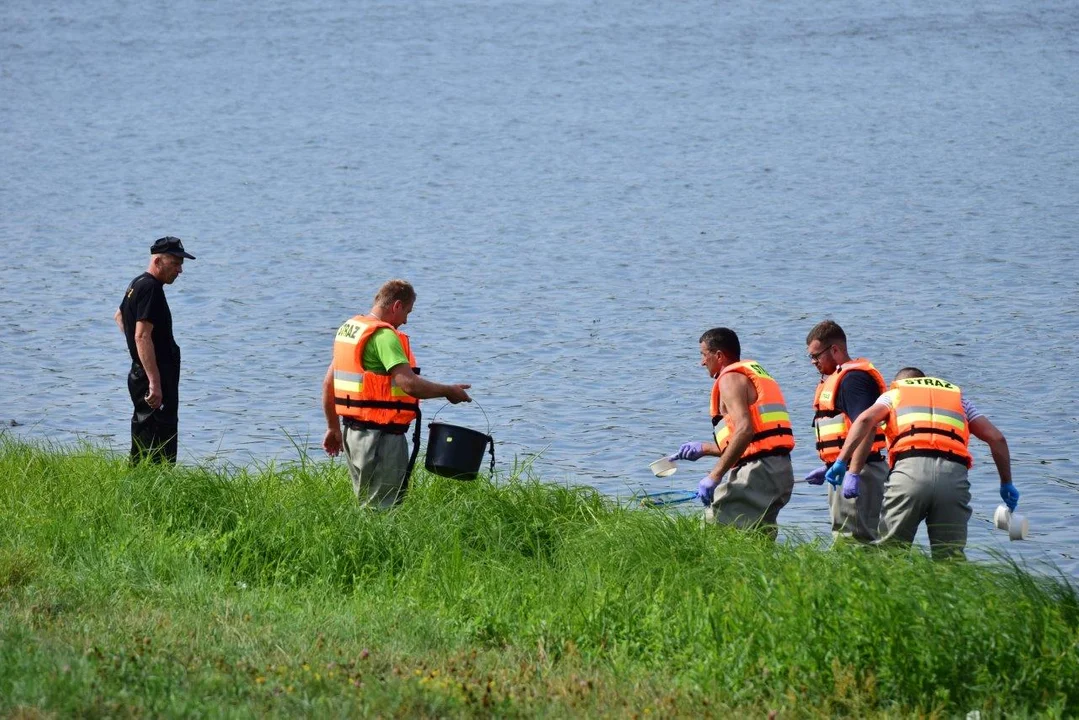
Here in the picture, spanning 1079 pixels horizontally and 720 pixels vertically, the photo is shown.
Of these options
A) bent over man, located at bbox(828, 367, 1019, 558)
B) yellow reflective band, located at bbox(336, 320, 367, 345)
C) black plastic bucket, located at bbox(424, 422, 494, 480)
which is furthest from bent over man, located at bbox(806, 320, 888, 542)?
yellow reflective band, located at bbox(336, 320, 367, 345)

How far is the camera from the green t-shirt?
28.1ft

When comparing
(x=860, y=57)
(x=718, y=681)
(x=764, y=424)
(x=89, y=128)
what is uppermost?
(x=860, y=57)

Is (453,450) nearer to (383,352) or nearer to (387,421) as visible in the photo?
(387,421)

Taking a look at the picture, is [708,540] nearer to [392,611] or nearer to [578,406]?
[392,611]

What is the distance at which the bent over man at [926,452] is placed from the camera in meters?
8.42

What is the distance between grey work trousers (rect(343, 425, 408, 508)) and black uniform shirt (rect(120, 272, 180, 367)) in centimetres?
163

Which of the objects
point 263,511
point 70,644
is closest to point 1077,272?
point 263,511

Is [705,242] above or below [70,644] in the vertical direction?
above

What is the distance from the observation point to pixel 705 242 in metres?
24.5

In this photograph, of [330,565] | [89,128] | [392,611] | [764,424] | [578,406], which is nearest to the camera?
[392,611]

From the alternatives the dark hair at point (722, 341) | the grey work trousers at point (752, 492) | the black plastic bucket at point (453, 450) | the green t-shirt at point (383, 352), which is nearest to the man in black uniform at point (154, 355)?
the green t-shirt at point (383, 352)

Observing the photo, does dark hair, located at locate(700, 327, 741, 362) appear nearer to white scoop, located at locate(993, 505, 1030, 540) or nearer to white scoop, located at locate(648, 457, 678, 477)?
white scoop, located at locate(648, 457, 678, 477)

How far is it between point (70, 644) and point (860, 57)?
3986cm

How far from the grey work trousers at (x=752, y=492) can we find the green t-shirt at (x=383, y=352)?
2.15m
